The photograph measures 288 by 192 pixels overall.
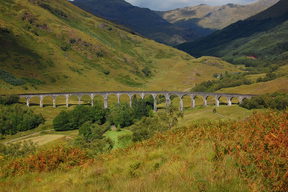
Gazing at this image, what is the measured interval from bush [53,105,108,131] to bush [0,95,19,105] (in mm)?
36111

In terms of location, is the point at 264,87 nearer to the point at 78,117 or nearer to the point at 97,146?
the point at 78,117

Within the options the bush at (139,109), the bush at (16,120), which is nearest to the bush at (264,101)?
the bush at (139,109)

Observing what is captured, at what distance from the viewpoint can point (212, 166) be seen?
8703mm

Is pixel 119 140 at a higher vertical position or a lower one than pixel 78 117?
lower

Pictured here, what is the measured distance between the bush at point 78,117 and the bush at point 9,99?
36111 mm

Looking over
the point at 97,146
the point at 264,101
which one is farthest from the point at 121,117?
the point at 97,146

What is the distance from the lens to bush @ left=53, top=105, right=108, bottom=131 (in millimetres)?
114438

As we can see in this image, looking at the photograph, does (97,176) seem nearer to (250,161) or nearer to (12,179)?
(12,179)

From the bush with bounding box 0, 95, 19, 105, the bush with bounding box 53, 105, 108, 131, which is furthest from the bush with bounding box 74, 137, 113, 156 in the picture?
the bush with bounding box 0, 95, 19, 105

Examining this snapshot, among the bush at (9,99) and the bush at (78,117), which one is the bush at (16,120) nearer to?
the bush at (9,99)

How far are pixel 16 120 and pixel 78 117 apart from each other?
26195mm

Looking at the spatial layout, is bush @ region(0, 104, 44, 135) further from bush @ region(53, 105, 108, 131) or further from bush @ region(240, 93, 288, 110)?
bush @ region(240, 93, 288, 110)

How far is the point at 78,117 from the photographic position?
12250 centimetres

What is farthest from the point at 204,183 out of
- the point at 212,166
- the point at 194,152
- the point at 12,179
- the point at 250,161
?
the point at 12,179
